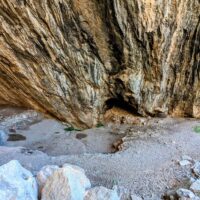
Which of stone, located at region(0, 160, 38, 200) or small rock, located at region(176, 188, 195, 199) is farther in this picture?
small rock, located at region(176, 188, 195, 199)

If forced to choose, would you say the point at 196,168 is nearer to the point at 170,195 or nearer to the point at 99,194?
the point at 170,195

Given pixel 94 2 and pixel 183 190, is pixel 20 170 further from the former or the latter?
pixel 94 2

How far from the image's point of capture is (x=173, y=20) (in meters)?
4.16

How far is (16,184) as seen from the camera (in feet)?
7.22

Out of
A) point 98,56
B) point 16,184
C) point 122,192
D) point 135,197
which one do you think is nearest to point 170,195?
point 135,197

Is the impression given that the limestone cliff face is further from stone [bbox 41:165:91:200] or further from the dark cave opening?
stone [bbox 41:165:91:200]

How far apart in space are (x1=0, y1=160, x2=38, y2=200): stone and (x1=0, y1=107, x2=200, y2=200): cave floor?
27.3 inches

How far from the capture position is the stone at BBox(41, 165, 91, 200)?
7.32ft

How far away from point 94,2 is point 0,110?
2937mm

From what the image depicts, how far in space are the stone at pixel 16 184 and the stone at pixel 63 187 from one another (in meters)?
0.11

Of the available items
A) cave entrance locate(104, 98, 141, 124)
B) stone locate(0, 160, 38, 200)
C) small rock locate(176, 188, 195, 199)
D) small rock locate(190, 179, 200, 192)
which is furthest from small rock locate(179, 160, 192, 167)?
cave entrance locate(104, 98, 141, 124)

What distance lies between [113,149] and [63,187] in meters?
2.40

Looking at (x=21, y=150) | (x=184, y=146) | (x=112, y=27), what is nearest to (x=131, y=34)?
(x=112, y=27)

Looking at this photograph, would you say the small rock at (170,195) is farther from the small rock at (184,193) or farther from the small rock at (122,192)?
the small rock at (122,192)
